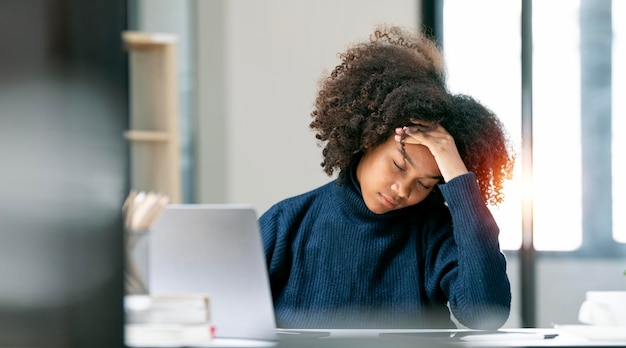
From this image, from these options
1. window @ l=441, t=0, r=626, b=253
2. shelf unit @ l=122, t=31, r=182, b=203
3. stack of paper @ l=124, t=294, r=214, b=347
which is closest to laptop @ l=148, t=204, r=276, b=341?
stack of paper @ l=124, t=294, r=214, b=347

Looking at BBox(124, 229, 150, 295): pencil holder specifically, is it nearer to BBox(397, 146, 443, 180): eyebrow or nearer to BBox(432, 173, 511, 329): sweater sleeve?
Result: BBox(432, 173, 511, 329): sweater sleeve

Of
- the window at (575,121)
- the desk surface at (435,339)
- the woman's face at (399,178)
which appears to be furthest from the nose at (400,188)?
the window at (575,121)

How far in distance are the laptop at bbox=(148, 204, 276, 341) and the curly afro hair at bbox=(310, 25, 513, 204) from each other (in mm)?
658

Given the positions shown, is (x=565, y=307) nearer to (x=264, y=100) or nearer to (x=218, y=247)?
(x=264, y=100)

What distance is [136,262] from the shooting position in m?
0.82

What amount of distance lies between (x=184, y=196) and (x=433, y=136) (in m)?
1.26

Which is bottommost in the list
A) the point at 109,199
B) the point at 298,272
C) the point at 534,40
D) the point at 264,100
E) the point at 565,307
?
the point at 565,307

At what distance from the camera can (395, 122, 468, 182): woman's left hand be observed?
163cm

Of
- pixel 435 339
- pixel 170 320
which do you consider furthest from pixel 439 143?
pixel 170 320

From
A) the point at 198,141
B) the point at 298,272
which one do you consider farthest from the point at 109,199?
the point at 198,141

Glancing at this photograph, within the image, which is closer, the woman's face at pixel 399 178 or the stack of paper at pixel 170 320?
the stack of paper at pixel 170 320

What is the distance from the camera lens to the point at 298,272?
1.69 meters

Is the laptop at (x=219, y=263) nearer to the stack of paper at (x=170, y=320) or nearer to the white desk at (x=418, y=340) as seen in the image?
the white desk at (x=418, y=340)

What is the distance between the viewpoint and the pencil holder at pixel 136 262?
2.39ft
